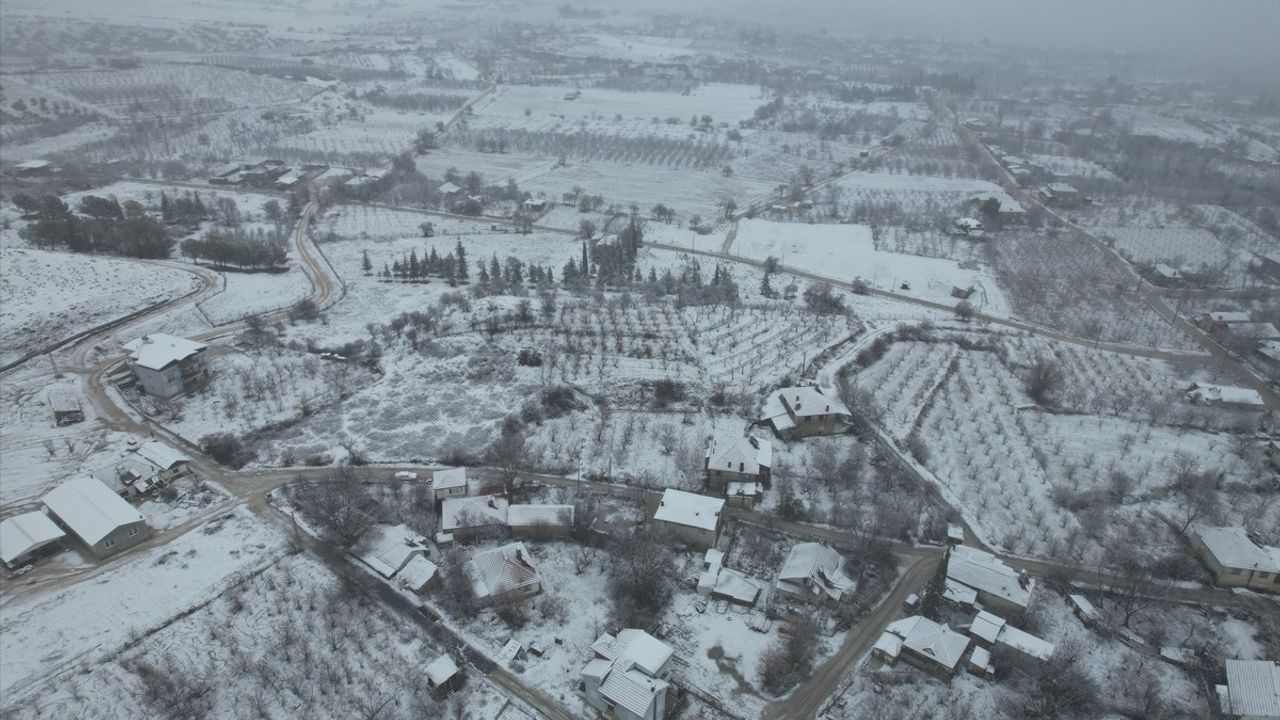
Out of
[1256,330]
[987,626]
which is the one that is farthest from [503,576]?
[1256,330]

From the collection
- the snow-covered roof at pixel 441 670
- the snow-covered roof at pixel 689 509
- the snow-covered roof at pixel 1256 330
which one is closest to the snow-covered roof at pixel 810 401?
the snow-covered roof at pixel 689 509

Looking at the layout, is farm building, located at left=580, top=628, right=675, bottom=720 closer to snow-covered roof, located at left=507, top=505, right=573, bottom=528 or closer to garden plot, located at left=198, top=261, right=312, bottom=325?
snow-covered roof, located at left=507, top=505, right=573, bottom=528

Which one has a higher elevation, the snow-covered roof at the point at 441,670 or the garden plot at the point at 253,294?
the garden plot at the point at 253,294

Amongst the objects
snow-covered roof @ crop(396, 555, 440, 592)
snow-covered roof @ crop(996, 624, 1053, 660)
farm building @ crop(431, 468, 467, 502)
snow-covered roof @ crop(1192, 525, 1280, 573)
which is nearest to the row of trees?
farm building @ crop(431, 468, 467, 502)

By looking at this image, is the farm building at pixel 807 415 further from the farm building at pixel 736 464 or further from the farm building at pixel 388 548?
the farm building at pixel 388 548

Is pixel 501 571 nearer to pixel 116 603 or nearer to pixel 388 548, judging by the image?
pixel 388 548

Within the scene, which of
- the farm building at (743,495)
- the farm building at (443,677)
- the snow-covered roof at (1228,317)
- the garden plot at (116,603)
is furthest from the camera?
the snow-covered roof at (1228,317)
